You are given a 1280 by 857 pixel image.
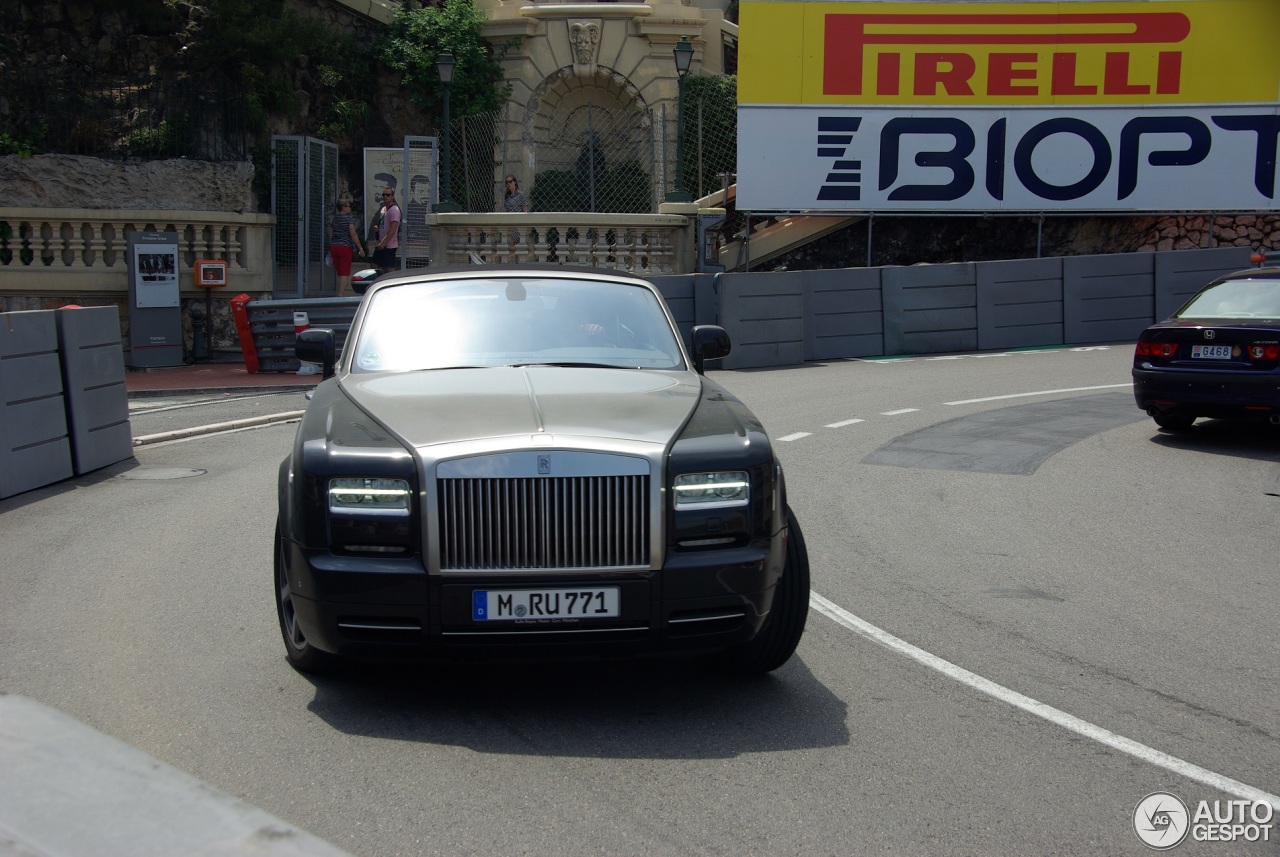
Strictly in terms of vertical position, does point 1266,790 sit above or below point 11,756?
below

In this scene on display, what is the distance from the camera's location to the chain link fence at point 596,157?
26109 mm

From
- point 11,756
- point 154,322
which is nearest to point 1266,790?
point 11,756

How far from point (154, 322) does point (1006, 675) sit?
17.3 meters

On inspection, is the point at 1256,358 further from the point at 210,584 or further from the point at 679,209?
the point at 679,209

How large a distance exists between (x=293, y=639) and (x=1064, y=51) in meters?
22.3

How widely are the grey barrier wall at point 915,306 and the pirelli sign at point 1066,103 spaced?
3457mm

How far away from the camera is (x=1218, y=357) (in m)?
11.5

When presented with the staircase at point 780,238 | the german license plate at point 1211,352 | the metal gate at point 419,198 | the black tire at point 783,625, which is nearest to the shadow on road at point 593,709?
the black tire at point 783,625

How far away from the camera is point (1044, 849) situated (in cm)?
392

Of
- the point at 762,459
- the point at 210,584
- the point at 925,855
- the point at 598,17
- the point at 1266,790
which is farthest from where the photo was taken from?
the point at 598,17

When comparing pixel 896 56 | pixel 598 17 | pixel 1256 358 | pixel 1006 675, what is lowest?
pixel 1006 675

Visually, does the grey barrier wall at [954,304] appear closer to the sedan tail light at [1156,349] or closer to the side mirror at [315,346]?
the sedan tail light at [1156,349]

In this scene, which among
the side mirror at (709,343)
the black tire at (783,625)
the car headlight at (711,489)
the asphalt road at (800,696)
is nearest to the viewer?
the asphalt road at (800,696)

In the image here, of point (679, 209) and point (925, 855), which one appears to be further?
point (679, 209)
